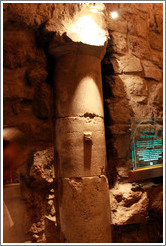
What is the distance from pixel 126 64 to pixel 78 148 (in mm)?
1149

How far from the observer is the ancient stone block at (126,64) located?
2.30 m

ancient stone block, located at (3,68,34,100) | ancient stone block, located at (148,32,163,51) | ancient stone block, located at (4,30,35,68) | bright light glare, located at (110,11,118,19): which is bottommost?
ancient stone block, located at (3,68,34,100)

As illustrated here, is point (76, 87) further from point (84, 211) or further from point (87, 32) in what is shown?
point (84, 211)

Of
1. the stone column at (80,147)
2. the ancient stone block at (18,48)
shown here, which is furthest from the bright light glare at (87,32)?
the ancient stone block at (18,48)

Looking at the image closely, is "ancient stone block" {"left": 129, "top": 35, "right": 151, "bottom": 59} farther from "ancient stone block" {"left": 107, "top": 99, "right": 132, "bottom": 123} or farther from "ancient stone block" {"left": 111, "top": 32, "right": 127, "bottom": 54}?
"ancient stone block" {"left": 107, "top": 99, "right": 132, "bottom": 123}

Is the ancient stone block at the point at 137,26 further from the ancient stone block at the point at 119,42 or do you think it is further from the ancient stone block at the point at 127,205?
the ancient stone block at the point at 127,205

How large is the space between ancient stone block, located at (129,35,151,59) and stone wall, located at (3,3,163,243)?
1 centimetres

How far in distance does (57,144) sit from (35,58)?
75 centimetres

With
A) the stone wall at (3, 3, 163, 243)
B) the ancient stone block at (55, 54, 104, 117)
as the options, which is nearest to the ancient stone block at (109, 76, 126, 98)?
the stone wall at (3, 3, 163, 243)

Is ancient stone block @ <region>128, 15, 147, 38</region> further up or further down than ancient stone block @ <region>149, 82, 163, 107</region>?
further up

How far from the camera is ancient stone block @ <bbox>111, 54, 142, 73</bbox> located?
90.7 inches

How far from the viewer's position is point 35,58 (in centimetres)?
183

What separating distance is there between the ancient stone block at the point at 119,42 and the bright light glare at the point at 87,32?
443mm

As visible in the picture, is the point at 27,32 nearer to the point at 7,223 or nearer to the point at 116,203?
the point at 7,223
